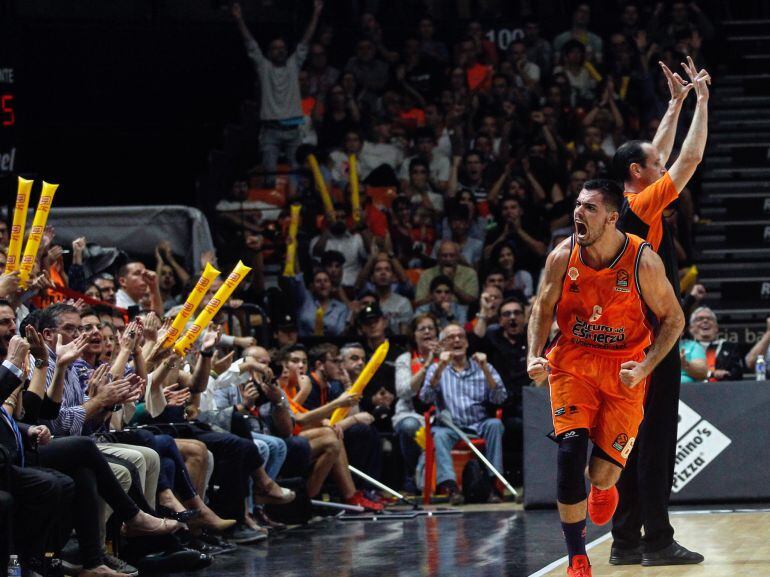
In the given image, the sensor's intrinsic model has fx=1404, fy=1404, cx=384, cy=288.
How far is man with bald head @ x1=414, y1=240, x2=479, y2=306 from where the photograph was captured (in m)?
14.4

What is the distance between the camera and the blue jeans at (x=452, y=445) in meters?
12.2

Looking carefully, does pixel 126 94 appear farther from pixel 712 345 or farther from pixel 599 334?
pixel 599 334

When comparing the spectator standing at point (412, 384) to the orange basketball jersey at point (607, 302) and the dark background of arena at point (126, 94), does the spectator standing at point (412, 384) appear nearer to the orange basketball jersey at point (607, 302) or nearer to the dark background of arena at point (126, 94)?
the dark background of arena at point (126, 94)

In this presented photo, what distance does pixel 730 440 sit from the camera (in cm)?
1099

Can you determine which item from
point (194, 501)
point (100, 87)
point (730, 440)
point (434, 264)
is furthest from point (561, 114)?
point (194, 501)

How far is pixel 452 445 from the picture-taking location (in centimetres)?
1236

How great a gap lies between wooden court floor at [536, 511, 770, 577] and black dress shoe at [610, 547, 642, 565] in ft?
0.18

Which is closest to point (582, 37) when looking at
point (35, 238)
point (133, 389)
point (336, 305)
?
point (336, 305)

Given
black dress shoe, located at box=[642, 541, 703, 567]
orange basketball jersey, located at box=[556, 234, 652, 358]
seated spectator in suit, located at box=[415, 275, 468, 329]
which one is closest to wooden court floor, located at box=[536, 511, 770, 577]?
black dress shoe, located at box=[642, 541, 703, 567]

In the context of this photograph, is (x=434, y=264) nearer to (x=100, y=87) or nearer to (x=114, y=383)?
(x=100, y=87)

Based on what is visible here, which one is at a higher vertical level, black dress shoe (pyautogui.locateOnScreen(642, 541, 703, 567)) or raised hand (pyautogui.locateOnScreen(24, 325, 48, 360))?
raised hand (pyautogui.locateOnScreen(24, 325, 48, 360))

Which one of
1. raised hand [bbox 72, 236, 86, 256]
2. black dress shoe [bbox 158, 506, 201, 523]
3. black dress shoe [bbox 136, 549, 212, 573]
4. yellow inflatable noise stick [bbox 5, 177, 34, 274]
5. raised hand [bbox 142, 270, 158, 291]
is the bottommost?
black dress shoe [bbox 136, 549, 212, 573]

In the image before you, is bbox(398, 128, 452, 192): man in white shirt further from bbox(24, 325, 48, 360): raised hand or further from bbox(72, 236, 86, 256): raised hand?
bbox(24, 325, 48, 360): raised hand

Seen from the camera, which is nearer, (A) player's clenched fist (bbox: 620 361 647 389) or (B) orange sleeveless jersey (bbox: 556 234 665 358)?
(A) player's clenched fist (bbox: 620 361 647 389)
